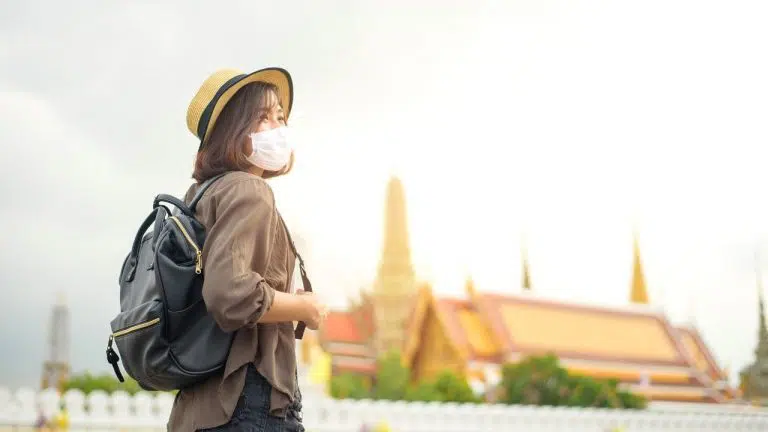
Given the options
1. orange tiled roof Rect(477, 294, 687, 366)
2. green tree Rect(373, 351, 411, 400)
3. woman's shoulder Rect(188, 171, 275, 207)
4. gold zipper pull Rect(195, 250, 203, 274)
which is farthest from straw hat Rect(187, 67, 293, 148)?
orange tiled roof Rect(477, 294, 687, 366)

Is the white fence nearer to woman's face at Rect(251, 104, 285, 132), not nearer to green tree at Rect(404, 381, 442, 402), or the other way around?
green tree at Rect(404, 381, 442, 402)

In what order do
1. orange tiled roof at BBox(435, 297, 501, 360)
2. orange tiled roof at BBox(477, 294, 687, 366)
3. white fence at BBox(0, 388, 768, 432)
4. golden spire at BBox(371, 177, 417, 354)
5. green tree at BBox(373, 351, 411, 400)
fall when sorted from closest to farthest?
white fence at BBox(0, 388, 768, 432) < green tree at BBox(373, 351, 411, 400) < orange tiled roof at BBox(435, 297, 501, 360) < orange tiled roof at BBox(477, 294, 687, 366) < golden spire at BBox(371, 177, 417, 354)

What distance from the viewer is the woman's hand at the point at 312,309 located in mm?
1590

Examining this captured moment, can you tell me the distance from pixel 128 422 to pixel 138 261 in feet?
21.7

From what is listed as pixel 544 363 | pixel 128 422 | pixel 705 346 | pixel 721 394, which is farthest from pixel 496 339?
pixel 128 422

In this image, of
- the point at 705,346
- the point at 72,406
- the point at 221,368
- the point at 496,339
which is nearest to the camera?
the point at 221,368

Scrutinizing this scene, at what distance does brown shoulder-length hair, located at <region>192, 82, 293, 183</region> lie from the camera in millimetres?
1674

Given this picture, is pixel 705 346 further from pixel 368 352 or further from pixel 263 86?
pixel 263 86

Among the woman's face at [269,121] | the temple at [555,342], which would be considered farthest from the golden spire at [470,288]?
the woman's face at [269,121]

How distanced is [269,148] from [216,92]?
13 cm

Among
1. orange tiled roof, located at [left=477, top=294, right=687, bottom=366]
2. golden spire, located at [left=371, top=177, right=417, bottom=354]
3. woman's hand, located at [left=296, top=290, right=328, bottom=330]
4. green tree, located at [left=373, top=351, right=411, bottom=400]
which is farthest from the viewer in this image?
golden spire, located at [left=371, top=177, right=417, bottom=354]

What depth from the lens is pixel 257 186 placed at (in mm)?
1577

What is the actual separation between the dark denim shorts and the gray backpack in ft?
0.19

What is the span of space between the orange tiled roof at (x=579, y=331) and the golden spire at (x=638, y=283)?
15.6 ft
